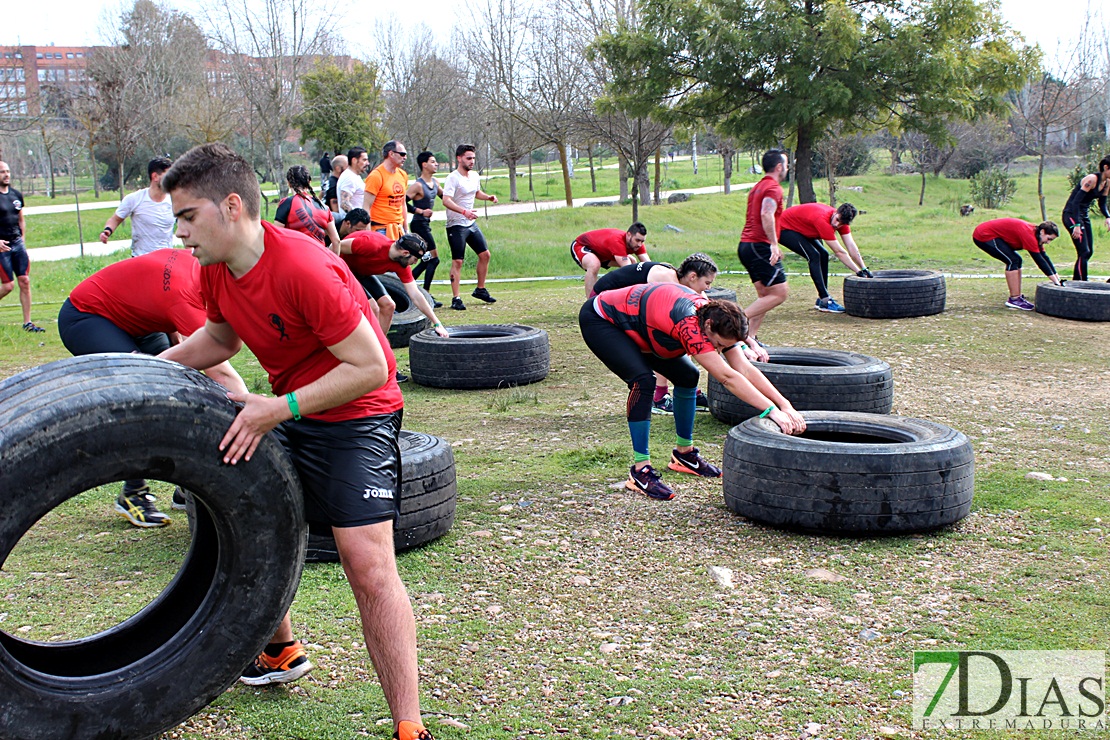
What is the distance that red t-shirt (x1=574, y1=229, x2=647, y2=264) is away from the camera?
34.1 ft

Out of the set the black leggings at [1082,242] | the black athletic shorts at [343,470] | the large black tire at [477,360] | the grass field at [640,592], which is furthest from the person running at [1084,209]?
the black athletic shorts at [343,470]

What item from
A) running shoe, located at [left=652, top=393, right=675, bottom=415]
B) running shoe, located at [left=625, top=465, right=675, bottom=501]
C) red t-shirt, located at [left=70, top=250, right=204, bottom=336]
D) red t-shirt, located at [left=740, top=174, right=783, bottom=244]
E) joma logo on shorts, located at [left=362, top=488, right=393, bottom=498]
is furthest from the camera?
red t-shirt, located at [left=740, top=174, right=783, bottom=244]

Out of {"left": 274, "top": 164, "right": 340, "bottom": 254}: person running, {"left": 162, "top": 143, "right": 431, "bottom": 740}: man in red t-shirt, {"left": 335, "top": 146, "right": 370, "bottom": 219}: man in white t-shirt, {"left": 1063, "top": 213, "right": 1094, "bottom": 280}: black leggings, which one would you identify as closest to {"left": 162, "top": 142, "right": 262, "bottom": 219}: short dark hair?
{"left": 162, "top": 143, "right": 431, "bottom": 740}: man in red t-shirt

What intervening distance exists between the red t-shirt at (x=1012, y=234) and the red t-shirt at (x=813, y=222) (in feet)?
7.31

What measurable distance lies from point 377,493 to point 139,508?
263 centimetres

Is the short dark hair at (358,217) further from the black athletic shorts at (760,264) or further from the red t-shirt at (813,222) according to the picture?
the red t-shirt at (813,222)

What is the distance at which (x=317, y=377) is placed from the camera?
2986 millimetres

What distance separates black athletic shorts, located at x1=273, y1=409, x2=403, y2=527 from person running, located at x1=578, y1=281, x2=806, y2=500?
2.35 metres

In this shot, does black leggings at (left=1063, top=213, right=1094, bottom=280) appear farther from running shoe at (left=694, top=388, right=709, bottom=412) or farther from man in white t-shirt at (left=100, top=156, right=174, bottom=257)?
man in white t-shirt at (left=100, top=156, right=174, bottom=257)

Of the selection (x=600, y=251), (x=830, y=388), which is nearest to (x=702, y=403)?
(x=830, y=388)

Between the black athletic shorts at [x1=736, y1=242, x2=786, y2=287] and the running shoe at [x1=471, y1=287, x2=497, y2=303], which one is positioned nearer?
the black athletic shorts at [x1=736, y1=242, x2=786, y2=287]

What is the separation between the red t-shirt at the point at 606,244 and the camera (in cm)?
1038

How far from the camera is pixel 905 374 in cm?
881

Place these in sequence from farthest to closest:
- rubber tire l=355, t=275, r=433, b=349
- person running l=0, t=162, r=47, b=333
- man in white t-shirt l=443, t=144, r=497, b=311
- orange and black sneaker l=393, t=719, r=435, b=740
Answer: man in white t-shirt l=443, t=144, r=497, b=311, person running l=0, t=162, r=47, b=333, rubber tire l=355, t=275, r=433, b=349, orange and black sneaker l=393, t=719, r=435, b=740
